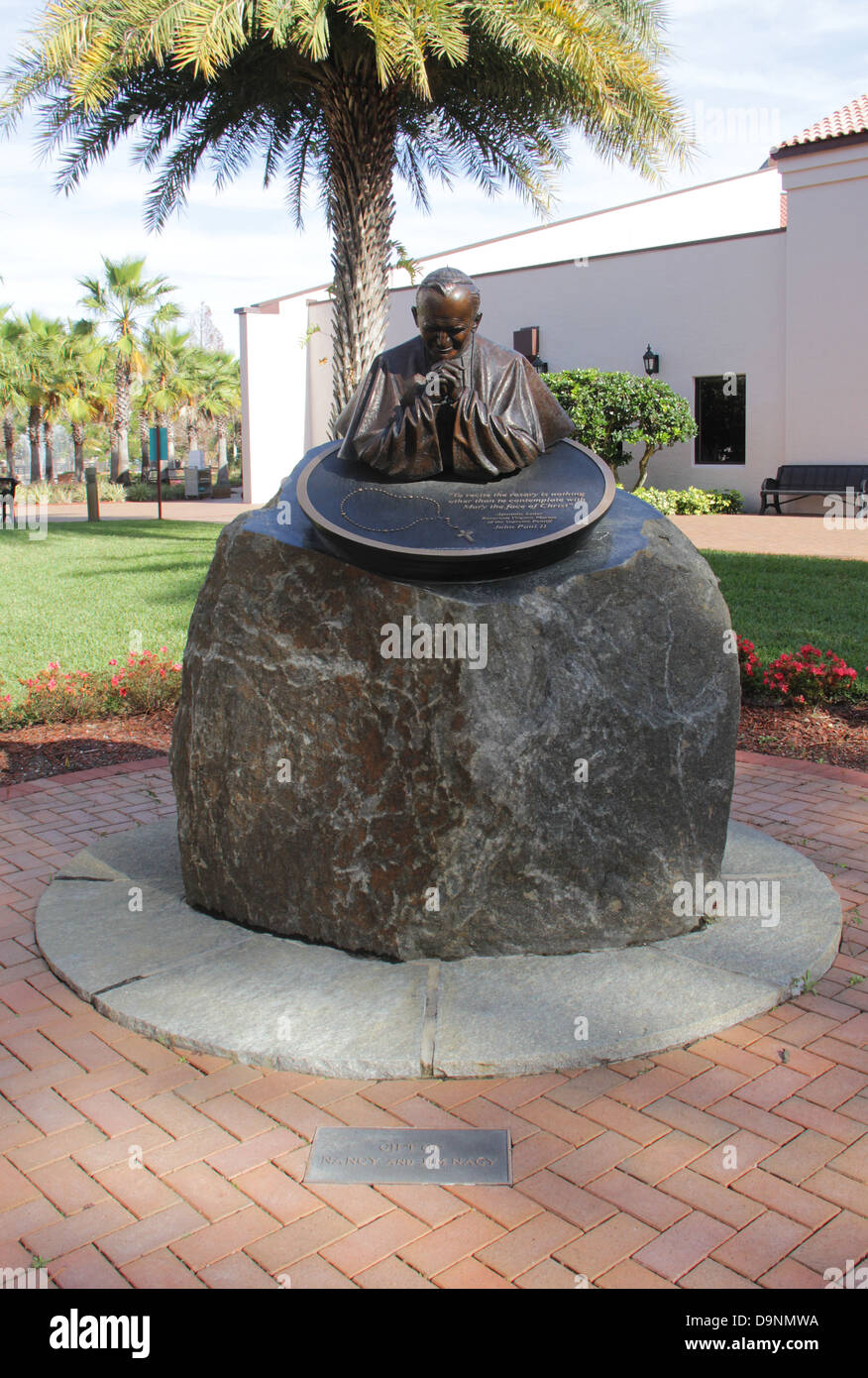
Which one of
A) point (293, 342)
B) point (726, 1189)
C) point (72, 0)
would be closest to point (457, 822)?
point (726, 1189)

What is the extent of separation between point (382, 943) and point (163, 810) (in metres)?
2.34

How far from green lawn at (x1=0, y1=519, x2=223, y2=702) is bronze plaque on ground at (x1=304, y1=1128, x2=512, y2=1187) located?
644 centimetres

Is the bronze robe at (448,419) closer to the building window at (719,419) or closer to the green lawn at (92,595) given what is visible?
the green lawn at (92,595)

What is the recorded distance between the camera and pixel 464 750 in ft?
12.4

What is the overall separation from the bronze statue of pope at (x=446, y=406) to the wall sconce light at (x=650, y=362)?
1975 cm

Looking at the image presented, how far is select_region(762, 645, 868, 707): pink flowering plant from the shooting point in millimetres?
7625

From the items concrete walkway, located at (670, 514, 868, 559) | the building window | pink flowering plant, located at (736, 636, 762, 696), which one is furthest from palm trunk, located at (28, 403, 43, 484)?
pink flowering plant, located at (736, 636, 762, 696)

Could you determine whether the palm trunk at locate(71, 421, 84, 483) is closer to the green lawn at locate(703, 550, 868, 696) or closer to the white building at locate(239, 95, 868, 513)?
the white building at locate(239, 95, 868, 513)

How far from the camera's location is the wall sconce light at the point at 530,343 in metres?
24.6

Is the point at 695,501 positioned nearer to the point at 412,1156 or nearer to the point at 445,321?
Result: the point at 445,321

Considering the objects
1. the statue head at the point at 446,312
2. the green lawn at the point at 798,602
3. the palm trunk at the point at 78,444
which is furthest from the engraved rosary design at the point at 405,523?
the palm trunk at the point at 78,444

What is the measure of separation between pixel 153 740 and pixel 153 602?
5326mm

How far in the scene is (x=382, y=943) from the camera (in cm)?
395
